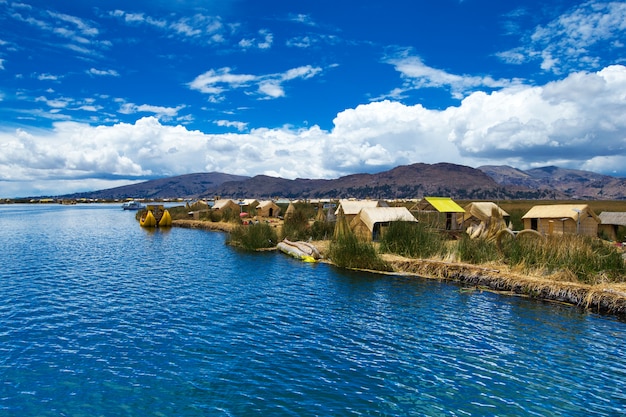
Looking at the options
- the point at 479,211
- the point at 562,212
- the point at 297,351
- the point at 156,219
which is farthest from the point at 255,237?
the point at 156,219

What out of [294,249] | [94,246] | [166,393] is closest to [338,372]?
A: [166,393]

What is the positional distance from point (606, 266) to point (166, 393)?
18.2 m

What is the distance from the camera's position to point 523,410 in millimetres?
8977

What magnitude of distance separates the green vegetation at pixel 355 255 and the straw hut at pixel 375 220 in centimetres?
551

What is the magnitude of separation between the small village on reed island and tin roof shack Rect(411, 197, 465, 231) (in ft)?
0.30

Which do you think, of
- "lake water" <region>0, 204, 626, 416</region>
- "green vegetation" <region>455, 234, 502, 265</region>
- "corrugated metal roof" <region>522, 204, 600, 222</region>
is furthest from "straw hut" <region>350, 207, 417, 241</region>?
"corrugated metal roof" <region>522, 204, 600, 222</region>

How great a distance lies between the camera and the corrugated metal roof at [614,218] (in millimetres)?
33188

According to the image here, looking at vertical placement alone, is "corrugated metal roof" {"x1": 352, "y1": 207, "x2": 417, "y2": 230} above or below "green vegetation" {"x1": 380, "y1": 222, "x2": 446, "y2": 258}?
above

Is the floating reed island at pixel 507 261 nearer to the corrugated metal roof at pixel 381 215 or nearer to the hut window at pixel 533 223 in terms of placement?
the corrugated metal roof at pixel 381 215

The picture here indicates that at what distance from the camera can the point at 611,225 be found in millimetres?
34156

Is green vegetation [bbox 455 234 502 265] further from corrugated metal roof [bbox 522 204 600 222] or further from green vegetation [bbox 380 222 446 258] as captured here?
corrugated metal roof [bbox 522 204 600 222]

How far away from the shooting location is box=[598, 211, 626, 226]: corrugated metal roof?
3319 centimetres

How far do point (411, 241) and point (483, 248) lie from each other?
170 inches

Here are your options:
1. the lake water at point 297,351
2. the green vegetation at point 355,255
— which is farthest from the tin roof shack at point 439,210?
the lake water at point 297,351
